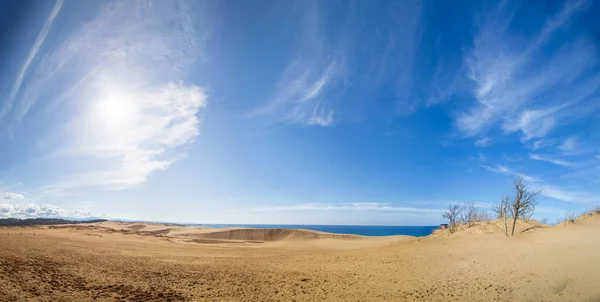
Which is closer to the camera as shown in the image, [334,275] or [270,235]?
[334,275]

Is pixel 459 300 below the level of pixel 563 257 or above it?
below

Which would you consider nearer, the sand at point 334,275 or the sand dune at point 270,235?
the sand at point 334,275

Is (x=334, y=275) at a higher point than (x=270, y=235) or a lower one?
higher

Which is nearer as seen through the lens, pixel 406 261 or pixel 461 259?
pixel 461 259

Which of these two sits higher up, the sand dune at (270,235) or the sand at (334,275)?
the sand at (334,275)

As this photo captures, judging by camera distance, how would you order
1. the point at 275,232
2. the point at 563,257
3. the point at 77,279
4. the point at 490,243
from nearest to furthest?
the point at 77,279
the point at 563,257
the point at 490,243
the point at 275,232

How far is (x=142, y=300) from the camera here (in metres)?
16.8

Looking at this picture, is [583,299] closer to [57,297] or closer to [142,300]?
[142,300]

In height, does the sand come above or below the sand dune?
above

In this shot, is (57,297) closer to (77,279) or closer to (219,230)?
(77,279)

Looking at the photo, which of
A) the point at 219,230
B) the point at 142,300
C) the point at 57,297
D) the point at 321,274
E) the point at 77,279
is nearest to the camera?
the point at 57,297

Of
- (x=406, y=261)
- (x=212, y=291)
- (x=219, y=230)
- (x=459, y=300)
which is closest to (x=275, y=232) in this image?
(x=219, y=230)

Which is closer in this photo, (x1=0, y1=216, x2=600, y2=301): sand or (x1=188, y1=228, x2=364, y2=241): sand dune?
(x1=0, y1=216, x2=600, y2=301): sand

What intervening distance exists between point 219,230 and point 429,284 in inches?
2854
